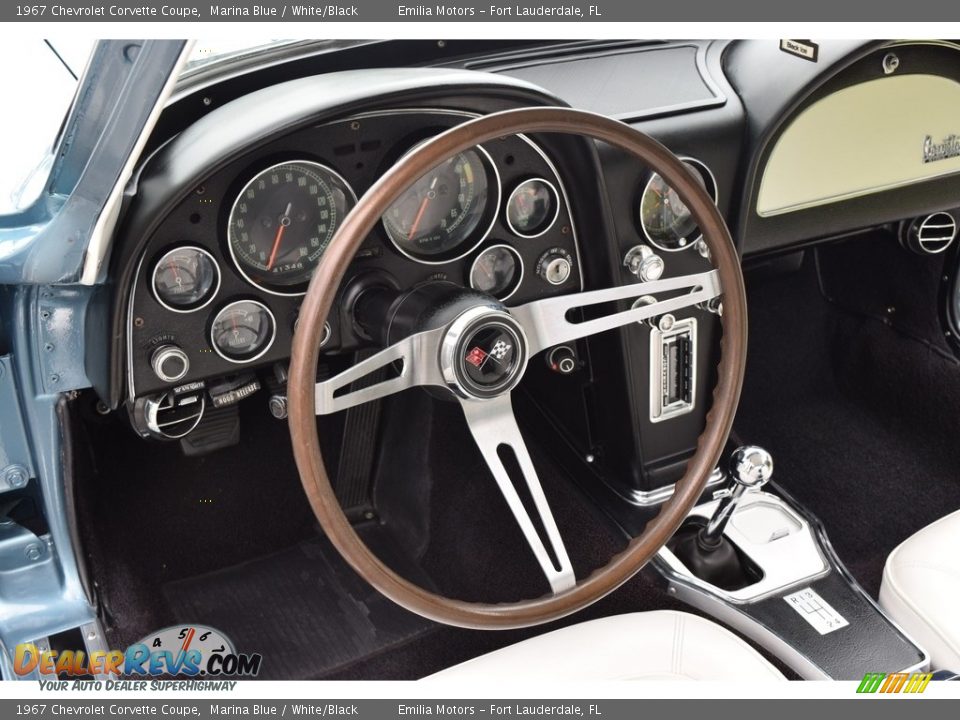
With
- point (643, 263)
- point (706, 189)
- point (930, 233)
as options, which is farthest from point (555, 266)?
point (930, 233)

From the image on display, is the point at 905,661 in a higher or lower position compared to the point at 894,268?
lower

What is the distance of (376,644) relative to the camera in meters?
2.45

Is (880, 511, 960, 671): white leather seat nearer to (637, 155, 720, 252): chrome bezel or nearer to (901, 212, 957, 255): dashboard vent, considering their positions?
(637, 155, 720, 252): chrome bezel

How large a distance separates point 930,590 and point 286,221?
151 centimetres

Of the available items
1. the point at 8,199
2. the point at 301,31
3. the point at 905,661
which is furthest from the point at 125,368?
the point at 905,661

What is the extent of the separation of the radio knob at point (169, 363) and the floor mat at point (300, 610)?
A: 83 centimetres

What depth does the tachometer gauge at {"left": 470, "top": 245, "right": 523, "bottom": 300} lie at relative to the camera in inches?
83.0

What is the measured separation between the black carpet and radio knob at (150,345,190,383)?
1.80 m

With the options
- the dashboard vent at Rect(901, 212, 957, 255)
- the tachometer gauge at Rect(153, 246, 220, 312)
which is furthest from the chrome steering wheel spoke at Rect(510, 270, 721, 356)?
the dashboard vent at Rect(901, 212, 957, 255)

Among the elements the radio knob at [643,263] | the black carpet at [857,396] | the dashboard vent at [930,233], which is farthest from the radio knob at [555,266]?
the dashboard vent at [930,233]

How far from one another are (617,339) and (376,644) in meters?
0.90

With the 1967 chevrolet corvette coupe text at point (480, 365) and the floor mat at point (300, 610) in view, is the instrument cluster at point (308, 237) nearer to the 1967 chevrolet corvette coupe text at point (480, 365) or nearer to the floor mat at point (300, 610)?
the 1967 chevrolet corvette coupe text at point (480, 365)

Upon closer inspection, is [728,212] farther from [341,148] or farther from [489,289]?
[341,148]

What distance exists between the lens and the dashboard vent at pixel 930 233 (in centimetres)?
298
